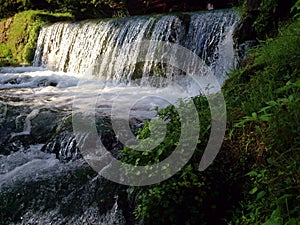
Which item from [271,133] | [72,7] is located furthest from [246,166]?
[72,7]

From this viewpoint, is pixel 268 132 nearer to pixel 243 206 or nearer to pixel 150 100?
pixel 243 206

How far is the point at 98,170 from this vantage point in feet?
12.6

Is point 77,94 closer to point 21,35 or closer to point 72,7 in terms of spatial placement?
point 21,35

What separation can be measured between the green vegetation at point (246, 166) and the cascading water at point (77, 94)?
0.51 meters

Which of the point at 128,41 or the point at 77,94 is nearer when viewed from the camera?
the point at 77,94

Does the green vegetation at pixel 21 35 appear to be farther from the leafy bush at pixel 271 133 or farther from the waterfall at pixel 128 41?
the leafy bush at pixel 271 133

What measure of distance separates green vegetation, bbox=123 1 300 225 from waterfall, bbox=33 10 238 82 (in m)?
1.80

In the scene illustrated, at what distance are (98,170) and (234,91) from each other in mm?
1706

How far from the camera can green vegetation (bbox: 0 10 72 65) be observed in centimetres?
1390

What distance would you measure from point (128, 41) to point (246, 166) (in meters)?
6.85

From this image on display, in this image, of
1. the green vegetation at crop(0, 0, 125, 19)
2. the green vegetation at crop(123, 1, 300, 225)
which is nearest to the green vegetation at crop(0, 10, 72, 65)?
the green vegetation at crop(0, 0, 125, 19)

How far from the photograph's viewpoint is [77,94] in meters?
7.92

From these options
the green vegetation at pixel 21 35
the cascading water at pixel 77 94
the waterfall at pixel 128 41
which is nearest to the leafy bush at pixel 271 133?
the cascading water at pixel 77 94

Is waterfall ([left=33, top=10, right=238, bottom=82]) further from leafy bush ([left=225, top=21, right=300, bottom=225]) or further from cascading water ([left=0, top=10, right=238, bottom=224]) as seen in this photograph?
leafy bush ([left=225, top=21, right=300, bottom=225])
